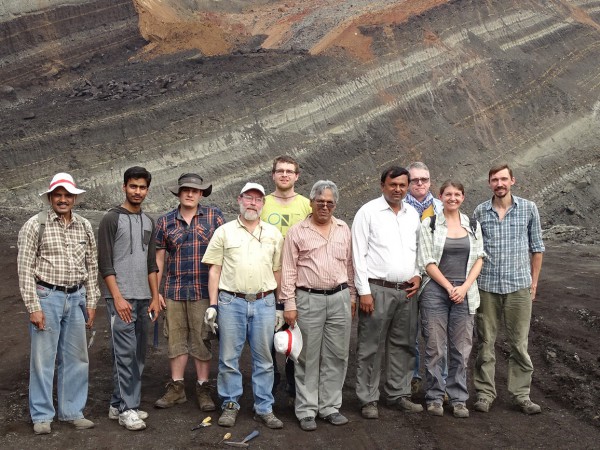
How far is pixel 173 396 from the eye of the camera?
6691mm

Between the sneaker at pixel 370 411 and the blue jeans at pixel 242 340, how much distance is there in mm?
792

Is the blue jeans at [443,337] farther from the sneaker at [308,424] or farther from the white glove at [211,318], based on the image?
the white glove at [211,318]

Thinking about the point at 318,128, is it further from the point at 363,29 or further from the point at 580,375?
the point at 580,375

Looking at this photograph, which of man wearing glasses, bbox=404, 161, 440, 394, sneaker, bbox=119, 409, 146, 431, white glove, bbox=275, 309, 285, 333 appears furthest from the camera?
man wearing glasses, bbox=404, 161, 440, 394

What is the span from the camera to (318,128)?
25203 millimetres

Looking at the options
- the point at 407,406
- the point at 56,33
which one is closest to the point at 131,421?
the point at 407,406

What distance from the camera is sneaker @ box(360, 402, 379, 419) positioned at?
6500 mm

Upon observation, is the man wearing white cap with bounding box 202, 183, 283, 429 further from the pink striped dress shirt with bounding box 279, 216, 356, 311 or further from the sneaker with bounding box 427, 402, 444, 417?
the sneaker with bounding box 427, 402, 444, 417

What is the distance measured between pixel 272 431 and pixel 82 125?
19.0 m

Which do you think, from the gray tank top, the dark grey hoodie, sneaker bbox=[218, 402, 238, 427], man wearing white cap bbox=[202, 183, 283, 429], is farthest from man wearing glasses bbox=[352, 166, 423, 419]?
the dark grey hoodie

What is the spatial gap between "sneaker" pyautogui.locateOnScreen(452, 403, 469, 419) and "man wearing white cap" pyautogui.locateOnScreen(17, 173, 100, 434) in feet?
9.76

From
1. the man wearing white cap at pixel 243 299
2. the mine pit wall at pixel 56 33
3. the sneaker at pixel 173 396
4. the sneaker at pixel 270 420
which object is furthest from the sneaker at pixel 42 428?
the mine pit wall at pixel 56 33

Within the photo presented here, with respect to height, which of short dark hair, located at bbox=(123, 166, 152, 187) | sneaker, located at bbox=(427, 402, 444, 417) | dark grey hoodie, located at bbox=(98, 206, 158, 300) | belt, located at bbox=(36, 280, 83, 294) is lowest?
sneaker, located at bbox=(427, 402, 444, 417)

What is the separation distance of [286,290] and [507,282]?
1.98 meters
